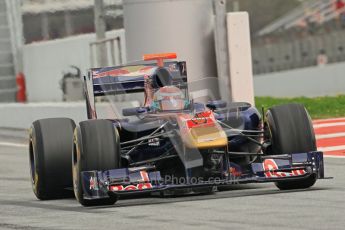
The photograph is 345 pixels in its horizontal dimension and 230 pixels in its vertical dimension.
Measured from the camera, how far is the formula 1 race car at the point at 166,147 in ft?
36.4

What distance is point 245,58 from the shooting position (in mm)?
21047

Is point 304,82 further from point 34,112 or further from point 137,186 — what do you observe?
point 137,186

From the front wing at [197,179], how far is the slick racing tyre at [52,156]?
1152 mm

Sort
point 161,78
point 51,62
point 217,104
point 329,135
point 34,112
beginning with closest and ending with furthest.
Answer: point 217,104 → point 161,78 → point 329,135 → point 34,112 → point 51,62

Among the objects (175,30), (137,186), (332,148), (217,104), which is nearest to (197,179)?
(137,186)

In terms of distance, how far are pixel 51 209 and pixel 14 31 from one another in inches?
709

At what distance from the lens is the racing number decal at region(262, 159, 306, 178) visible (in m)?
11.3

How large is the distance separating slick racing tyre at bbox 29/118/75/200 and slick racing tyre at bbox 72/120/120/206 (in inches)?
39.4

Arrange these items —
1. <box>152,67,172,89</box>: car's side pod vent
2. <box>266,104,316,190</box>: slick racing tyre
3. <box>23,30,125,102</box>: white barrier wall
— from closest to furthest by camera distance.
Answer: <box>266,104,316,190</box>: slick racing tyre
<box>152,67,172,89</box>: car's side pod vent
<box>23,30,125,102</box>: white barrier wall

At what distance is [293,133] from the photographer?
11680 millimetres

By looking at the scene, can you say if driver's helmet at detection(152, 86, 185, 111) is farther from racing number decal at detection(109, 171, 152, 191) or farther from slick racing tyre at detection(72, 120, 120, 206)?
racing number decal at detection(109, 171, 152, 191)

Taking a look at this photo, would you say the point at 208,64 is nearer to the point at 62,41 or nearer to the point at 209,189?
the point at 62,41

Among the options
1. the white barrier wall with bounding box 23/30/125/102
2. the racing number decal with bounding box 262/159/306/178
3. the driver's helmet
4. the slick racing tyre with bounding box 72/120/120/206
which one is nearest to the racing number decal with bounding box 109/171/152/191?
the slick racing tyre with bounding box 72/120/120/206

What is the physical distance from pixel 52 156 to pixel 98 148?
1212mm
